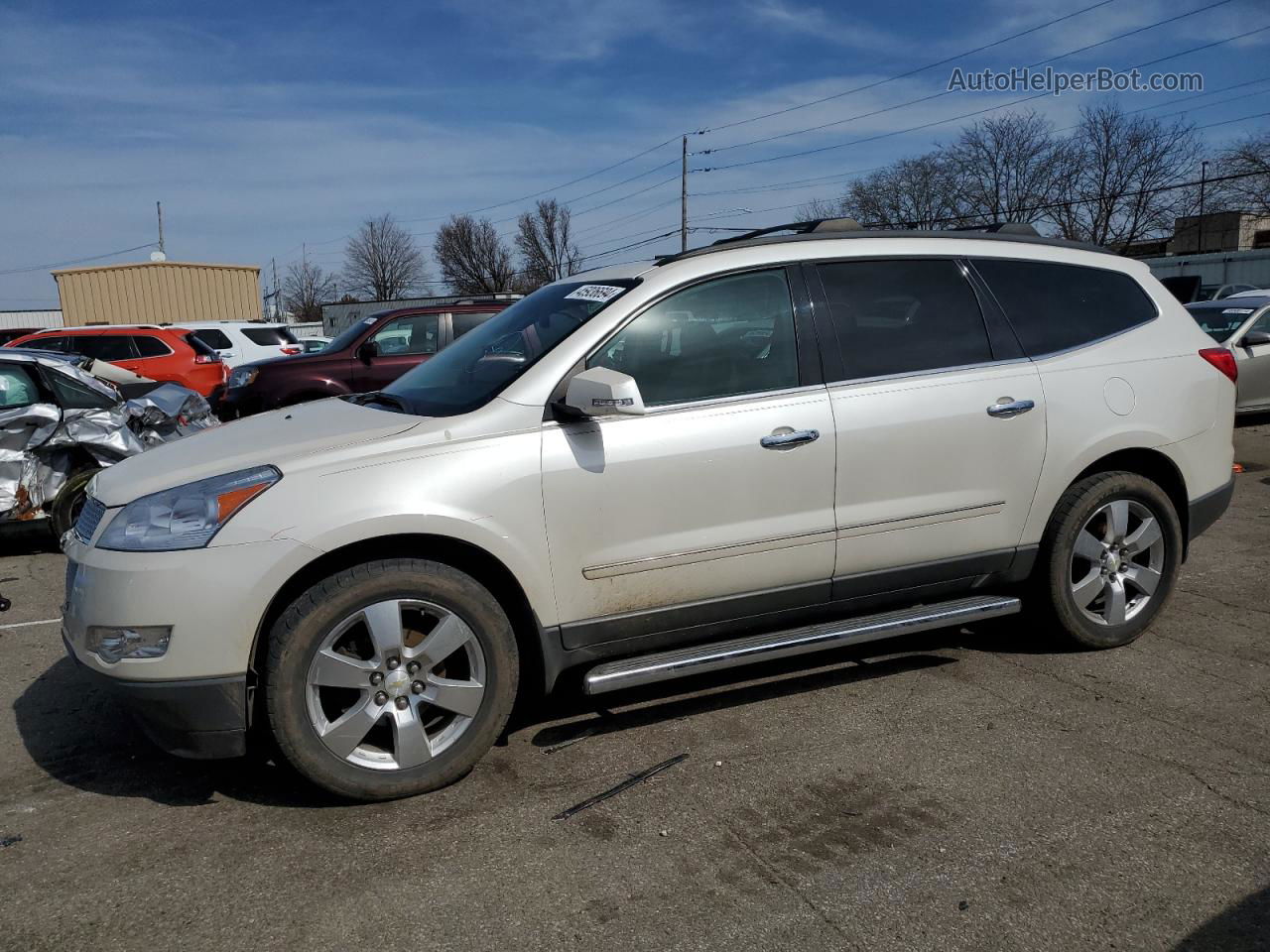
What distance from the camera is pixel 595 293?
387 cm

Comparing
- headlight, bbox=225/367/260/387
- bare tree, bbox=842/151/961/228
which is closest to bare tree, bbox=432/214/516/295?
bare tree, bbox=842/151/961/228

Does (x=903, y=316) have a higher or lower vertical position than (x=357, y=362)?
higher

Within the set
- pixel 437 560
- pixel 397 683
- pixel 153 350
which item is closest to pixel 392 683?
pixel 397 683

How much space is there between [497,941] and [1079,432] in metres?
3.15

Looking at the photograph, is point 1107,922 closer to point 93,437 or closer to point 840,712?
point 840,712

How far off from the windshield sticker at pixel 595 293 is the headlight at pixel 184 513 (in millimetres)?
1389

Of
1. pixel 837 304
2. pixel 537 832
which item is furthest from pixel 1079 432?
pixel 537 832

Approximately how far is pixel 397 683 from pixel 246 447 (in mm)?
989

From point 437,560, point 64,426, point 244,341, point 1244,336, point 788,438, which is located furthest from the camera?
point 244,341

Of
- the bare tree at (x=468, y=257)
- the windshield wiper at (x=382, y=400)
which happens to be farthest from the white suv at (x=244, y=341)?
the bare tree at (x=468, y=257)

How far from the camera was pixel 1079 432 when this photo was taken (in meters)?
4.17

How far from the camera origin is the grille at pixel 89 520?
327cm

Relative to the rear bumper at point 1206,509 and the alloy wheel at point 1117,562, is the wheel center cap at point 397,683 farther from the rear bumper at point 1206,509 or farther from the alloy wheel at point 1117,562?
the rear bumper at point 1206,509

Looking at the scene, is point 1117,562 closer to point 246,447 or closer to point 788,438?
point 788,438
